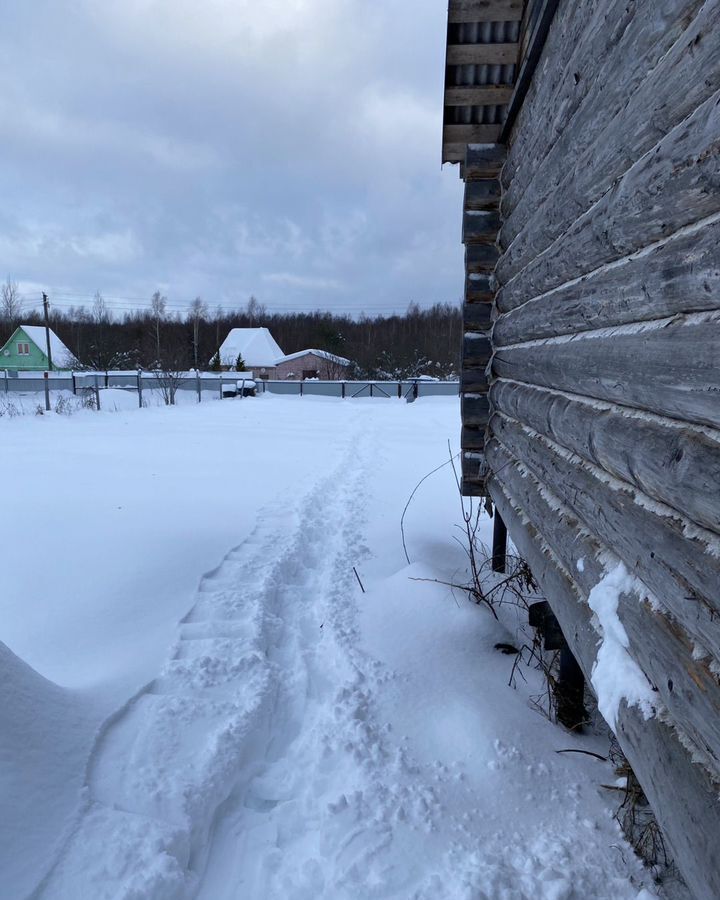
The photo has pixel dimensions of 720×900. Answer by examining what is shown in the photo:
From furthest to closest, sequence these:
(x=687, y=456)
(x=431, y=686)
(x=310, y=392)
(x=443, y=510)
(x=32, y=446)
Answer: (x=310, y=392) < (x=32, y=446) < (x=443, y=510) < (x=431, y=686) < (x=687, y=456)

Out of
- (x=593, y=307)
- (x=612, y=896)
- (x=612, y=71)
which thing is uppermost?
(x=612, y=71)

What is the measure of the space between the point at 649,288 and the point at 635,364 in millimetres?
197

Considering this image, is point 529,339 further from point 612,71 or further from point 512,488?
point 612,71

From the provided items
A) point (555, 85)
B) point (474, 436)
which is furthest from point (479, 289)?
point (555, 85)

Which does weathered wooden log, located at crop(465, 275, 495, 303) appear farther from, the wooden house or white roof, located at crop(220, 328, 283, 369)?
white roof, located at crop(220, 328, 283, 369)

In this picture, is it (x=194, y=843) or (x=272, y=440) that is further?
(x=272, y=440)

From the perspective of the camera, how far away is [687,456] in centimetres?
113

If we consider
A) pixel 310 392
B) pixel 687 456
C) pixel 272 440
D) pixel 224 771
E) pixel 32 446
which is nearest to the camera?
pixel 687 456

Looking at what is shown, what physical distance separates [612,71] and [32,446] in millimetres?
10906

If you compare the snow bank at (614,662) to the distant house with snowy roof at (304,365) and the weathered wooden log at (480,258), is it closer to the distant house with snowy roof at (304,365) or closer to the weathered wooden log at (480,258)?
the weathered wooden log at (480,258)

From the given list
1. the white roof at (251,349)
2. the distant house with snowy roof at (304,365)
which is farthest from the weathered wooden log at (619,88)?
the white roof at (251,349)

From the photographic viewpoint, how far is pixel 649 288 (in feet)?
4.47

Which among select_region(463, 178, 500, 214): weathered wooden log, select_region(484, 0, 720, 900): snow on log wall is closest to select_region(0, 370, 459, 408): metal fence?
select_region(463, 178, 500, 214): weathered wooden log

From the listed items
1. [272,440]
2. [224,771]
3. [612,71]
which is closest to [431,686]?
[224,771]
